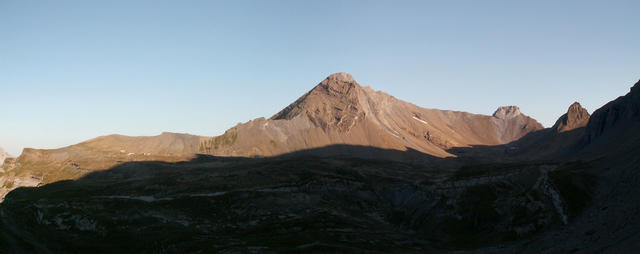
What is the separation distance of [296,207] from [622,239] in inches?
3180

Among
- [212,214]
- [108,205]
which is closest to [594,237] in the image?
[212,214]

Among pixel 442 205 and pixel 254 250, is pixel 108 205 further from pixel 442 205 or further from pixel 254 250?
pixel 442 205

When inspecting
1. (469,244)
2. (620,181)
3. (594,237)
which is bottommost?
(469,244)

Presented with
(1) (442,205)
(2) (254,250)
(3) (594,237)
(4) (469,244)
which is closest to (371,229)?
(1) (442,205)

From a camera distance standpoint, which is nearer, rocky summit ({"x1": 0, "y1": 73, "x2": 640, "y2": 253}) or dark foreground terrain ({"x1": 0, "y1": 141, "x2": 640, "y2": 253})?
rocky summit ({"x1": 0, "y1": 73, "x2": 640, "y2": 253})

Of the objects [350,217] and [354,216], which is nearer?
[350,217]

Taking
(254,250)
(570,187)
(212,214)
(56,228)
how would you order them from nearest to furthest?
(254,250) → (570,187) → (56,228) → (212,214)

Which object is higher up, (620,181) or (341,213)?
(620,181)

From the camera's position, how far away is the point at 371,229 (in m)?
92.9

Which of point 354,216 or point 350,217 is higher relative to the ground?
point 350,217

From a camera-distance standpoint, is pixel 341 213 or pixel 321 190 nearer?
pixel 341 213

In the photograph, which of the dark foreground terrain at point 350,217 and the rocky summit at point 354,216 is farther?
the dark foreground terrain at point 350,217

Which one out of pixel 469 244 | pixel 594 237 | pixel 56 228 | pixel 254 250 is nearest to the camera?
pixel 594 237

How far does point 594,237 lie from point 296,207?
7611 cm
